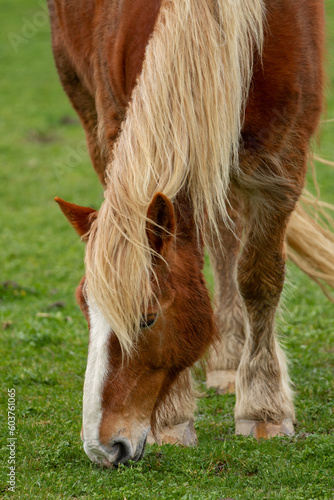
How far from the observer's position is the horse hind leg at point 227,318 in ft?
17.3

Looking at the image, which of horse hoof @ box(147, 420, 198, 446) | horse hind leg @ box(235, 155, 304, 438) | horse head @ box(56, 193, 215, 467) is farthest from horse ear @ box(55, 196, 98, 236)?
horse hoof @ box(147, 420, 198, 446)

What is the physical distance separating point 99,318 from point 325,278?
2.54m

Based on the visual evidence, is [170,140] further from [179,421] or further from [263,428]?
[263,428]

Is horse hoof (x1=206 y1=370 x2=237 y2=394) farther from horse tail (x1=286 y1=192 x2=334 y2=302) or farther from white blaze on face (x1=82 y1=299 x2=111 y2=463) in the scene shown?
white blaze on face (x1=82 y1=299 x2=111 y2=463)

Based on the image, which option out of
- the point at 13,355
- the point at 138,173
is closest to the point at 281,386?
the point at 138,173

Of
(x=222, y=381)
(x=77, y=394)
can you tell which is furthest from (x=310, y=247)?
(x=77, y=394)

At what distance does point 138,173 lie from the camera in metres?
3.23

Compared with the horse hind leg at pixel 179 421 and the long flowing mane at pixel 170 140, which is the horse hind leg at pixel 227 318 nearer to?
the horse hind leg at pixel 179 421

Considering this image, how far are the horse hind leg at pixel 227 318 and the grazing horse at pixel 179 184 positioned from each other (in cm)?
92

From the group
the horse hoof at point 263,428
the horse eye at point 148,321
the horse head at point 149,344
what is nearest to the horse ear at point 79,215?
the horse head at point 149,344

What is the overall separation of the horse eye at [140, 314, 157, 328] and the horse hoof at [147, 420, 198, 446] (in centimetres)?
110

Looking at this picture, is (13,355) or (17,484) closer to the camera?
(17,484)

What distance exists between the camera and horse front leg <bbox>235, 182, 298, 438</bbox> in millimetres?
4168

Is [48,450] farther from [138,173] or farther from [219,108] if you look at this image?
[219,108]
